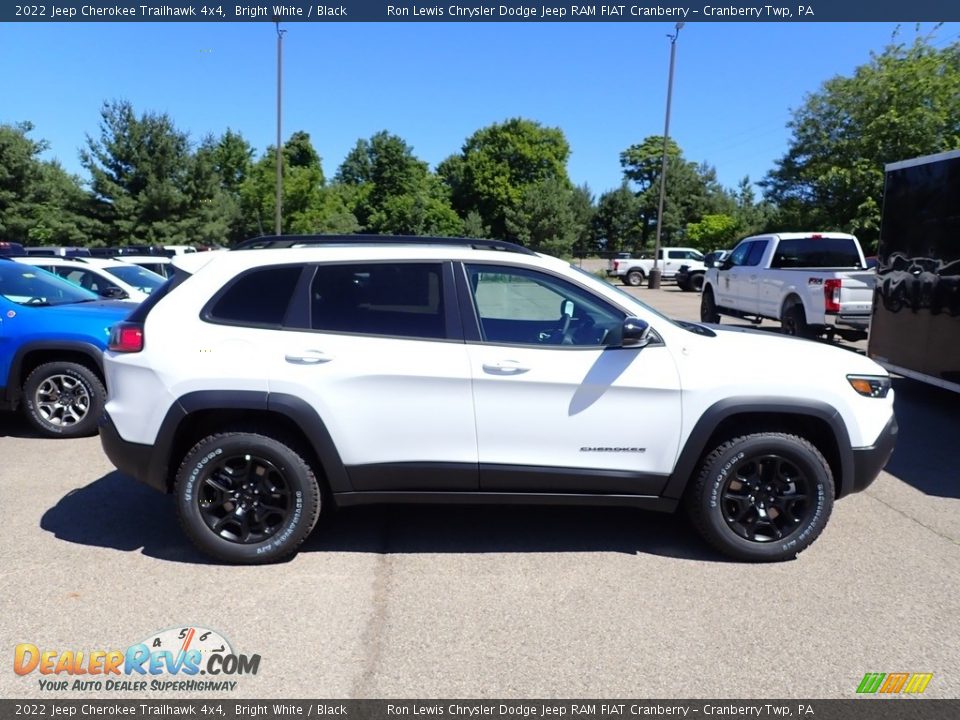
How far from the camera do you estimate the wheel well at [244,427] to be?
4.14m

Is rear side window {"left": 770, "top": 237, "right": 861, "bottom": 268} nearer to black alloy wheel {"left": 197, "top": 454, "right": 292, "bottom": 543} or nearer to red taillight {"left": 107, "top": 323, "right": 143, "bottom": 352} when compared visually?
black alloy wheel {"left": 197, "top": 454, "right": 292, "bottom": 543}

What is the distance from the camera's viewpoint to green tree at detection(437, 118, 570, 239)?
80312 millimetres

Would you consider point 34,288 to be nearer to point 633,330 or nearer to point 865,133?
point 633,330

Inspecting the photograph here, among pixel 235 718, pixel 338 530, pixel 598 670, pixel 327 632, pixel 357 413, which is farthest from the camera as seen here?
pixel 338 530

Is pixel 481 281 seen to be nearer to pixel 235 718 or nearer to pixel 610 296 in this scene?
pixel 610 296

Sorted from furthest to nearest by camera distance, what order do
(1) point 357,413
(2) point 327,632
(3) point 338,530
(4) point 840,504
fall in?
(4) point 840,504
(3) point 338,530
(1) point 357,413
(2) point 327,632

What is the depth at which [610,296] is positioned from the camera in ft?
13.8

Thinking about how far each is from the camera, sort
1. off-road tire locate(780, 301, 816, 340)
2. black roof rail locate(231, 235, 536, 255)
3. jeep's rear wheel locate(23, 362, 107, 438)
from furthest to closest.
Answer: off-road tire locate(780, 301, 816, 340)
jeep's rear wheel locate(23, 362, 107, 438)
black roof rail locate(231, 235, 536, 255)

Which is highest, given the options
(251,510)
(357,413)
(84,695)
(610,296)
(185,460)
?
(610,296)

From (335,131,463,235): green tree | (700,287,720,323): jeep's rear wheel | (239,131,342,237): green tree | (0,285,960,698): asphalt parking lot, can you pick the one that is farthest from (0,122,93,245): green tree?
(0,285,960,698): asphalt parking lot

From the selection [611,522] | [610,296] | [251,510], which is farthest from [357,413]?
[611,522]

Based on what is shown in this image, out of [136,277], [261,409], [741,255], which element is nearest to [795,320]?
[741,255]

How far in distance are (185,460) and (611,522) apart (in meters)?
2.65

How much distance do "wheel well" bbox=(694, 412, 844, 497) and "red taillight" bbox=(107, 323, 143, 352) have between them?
317cm
